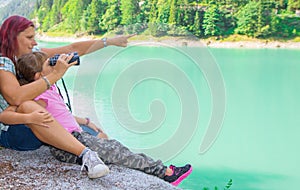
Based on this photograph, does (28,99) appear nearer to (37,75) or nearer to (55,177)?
(37,75)

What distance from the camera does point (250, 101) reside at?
10133 millimetres

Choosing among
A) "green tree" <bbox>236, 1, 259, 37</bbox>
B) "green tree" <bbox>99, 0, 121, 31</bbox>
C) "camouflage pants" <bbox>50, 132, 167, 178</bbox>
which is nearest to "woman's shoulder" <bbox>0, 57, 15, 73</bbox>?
"camouflage pants" <bbox>50, 132, 167, 178</bbox>

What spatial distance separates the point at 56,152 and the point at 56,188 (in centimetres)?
28

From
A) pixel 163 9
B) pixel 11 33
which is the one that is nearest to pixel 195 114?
pixel 11 33

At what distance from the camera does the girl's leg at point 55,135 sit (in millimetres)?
1880

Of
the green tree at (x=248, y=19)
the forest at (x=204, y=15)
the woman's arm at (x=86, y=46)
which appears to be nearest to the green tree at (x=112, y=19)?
the forest at (x=204, y=15)

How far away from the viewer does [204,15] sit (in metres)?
26.0

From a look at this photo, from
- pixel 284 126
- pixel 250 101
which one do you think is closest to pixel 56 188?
pixel 284 126

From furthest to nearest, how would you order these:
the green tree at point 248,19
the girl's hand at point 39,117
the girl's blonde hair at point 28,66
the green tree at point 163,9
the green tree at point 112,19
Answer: the green tree at point 248,19 → the green tree at point 163,9 → the green tree at point 112,19 → the girl's blonde hair at point 28,66 → the girl's hand at point 39,117

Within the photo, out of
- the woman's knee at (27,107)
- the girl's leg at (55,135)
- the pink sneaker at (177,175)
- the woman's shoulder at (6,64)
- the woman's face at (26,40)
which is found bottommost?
the pink sneaker at (177,175)

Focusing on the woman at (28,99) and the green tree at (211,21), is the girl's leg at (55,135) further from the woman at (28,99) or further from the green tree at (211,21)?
the green tree at (211,21)

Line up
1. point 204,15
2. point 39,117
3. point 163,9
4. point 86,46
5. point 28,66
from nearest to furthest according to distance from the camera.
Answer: point 39,117 → point 28,66 → point 86,46 → point 163,9 → point 204,15

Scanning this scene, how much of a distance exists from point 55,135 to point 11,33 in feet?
1.60

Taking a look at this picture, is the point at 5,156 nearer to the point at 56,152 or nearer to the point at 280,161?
the point at 56,152
